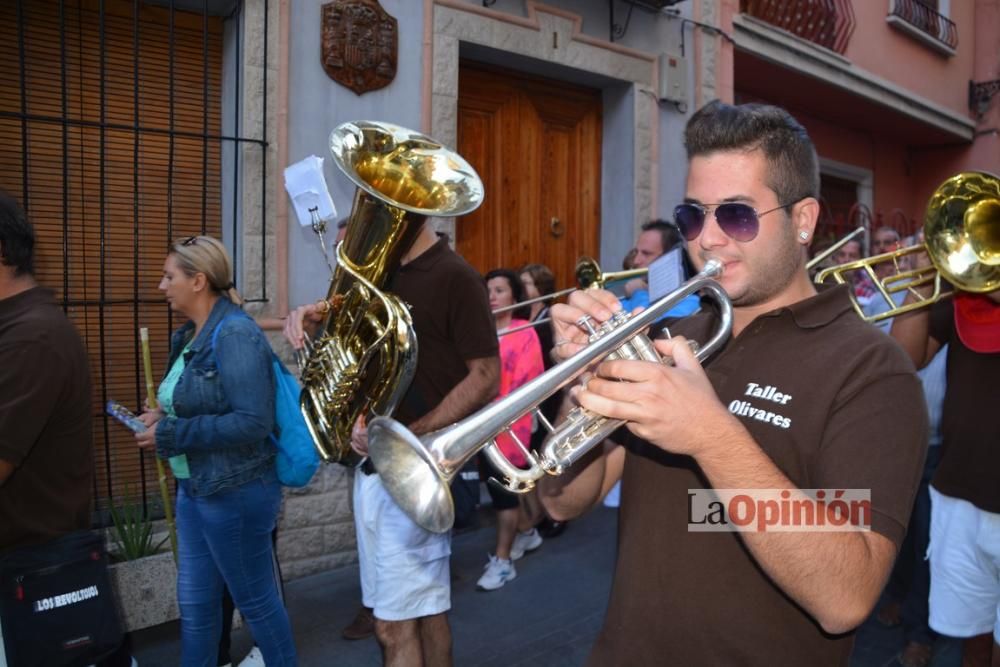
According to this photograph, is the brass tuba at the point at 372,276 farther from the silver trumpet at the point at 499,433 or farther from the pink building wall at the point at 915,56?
the pink building wall at the point at 915,56

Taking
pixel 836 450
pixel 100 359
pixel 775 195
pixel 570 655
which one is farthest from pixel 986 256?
pixel 100 359

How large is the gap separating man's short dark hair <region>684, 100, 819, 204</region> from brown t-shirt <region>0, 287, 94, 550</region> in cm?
208

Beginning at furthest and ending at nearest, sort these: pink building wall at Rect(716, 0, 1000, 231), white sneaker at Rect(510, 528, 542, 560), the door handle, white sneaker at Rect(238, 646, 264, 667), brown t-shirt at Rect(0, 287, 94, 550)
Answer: pink building wall at Rect(716, 0, 1000, 231) → the door handle → white sneaker at Rect(510, 528, 542, 560) → white sneaker at Rect(238, 646, 264, 667) → brown t-shirt at Rect(0, 287, 94, 550)

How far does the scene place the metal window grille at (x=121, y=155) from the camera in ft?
13.6

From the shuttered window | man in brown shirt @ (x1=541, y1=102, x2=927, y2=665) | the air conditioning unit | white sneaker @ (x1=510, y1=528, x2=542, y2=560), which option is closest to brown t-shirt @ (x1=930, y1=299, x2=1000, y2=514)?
man in brown shirt @ (x1=541, y1=102, x2=927, y2=665)

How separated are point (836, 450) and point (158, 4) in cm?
464

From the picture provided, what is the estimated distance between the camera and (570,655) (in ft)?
11.8

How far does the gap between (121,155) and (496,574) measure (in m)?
3.26

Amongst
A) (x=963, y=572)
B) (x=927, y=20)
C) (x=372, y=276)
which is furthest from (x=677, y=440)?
(x=927, y=20)


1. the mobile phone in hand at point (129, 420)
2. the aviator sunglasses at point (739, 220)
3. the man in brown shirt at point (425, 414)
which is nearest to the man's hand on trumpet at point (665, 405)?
the aviator sunglasses at point (739, 220)

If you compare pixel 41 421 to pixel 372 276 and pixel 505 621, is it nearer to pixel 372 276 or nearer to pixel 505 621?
pixel 372 276

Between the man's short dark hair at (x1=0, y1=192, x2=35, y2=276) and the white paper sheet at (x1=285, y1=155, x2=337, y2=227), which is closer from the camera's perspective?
the man's short dark hair at (x1=0, y1=192, x2=35, y2=276)

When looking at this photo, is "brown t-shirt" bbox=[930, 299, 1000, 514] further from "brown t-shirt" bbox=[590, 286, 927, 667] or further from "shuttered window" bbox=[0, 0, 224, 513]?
"shuttered window" bbox=[0, 0, 224, 513]

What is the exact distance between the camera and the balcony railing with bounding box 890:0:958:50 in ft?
34.3
